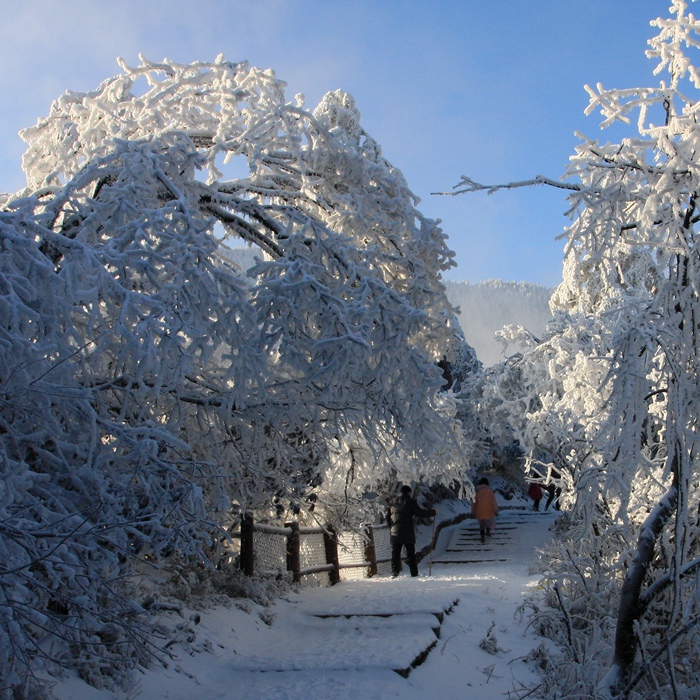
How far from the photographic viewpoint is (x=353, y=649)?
5.69 meters

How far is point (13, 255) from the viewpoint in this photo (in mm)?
3877

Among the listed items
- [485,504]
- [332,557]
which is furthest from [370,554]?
[485,504]

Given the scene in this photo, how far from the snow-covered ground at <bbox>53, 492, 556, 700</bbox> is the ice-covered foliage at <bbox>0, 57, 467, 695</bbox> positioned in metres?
0.65

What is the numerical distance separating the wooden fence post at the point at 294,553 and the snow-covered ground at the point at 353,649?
32 cm

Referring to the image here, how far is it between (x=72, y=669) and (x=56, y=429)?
164 centimetres

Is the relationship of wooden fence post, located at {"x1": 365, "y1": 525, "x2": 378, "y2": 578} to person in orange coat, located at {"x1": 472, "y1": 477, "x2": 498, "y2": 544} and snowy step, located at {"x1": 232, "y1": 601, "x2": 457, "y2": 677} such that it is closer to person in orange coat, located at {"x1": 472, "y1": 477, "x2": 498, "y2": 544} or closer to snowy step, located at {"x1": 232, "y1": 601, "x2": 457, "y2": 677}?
snowy step, located at {"x1": 232, "y1": 601, "x2": 457, "y2": 677}

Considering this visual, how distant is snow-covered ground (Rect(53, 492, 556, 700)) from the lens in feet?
15.4

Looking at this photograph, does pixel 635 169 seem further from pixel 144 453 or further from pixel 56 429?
pixel 56 429

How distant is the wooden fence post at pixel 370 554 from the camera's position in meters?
12.3

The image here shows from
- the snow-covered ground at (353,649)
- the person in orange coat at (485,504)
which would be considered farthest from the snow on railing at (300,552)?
the person in orange coat at (485,504)

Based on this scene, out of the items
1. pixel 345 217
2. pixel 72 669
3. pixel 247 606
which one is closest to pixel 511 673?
pixel 247 606

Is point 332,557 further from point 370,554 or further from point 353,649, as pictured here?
point 353,649

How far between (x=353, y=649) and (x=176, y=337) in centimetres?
319

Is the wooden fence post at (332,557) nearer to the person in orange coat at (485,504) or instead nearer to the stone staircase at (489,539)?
the stone staircase at (489,539)
